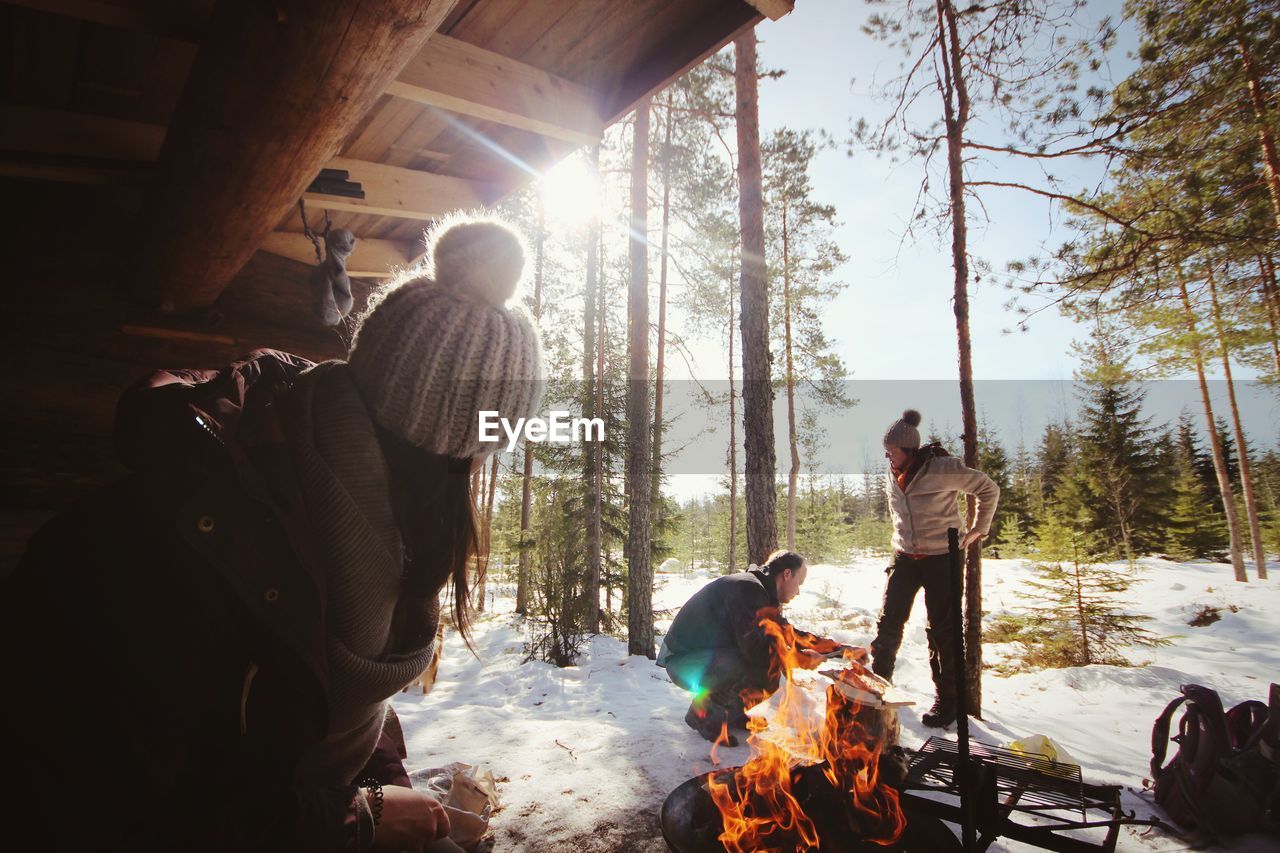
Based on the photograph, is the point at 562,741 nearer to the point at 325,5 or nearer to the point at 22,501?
the point at 22,501

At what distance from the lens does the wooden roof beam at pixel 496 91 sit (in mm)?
2217

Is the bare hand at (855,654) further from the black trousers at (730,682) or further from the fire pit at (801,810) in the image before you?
the fire pit at (801,810)

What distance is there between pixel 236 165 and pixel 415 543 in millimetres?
1445

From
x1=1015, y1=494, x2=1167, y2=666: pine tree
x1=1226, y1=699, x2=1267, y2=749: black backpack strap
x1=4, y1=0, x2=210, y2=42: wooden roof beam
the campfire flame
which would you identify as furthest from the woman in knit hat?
x1=1015, y1=494, x2=1167, y2=666: pine tree

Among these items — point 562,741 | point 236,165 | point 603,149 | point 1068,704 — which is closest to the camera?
point 236,165

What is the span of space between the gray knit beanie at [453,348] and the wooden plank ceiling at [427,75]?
120cm

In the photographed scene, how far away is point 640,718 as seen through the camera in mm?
4902

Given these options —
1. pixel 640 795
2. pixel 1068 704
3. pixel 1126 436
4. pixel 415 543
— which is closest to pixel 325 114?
pixel 415 543

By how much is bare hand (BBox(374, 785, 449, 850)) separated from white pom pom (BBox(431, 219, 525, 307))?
137 cm

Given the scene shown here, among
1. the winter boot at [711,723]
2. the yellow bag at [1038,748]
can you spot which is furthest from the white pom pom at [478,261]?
the yellow bag at [1038,748]

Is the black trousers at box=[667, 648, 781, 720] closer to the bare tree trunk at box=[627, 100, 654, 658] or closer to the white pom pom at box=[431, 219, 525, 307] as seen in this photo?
the bare tree trunk at box=[627, 100, 654, 658]

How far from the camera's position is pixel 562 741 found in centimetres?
410

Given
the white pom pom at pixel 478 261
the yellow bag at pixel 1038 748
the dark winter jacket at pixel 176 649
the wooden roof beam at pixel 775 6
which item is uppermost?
the wooden roof beam at pixel 775 6

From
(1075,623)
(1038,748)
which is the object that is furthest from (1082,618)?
(1038,748)
